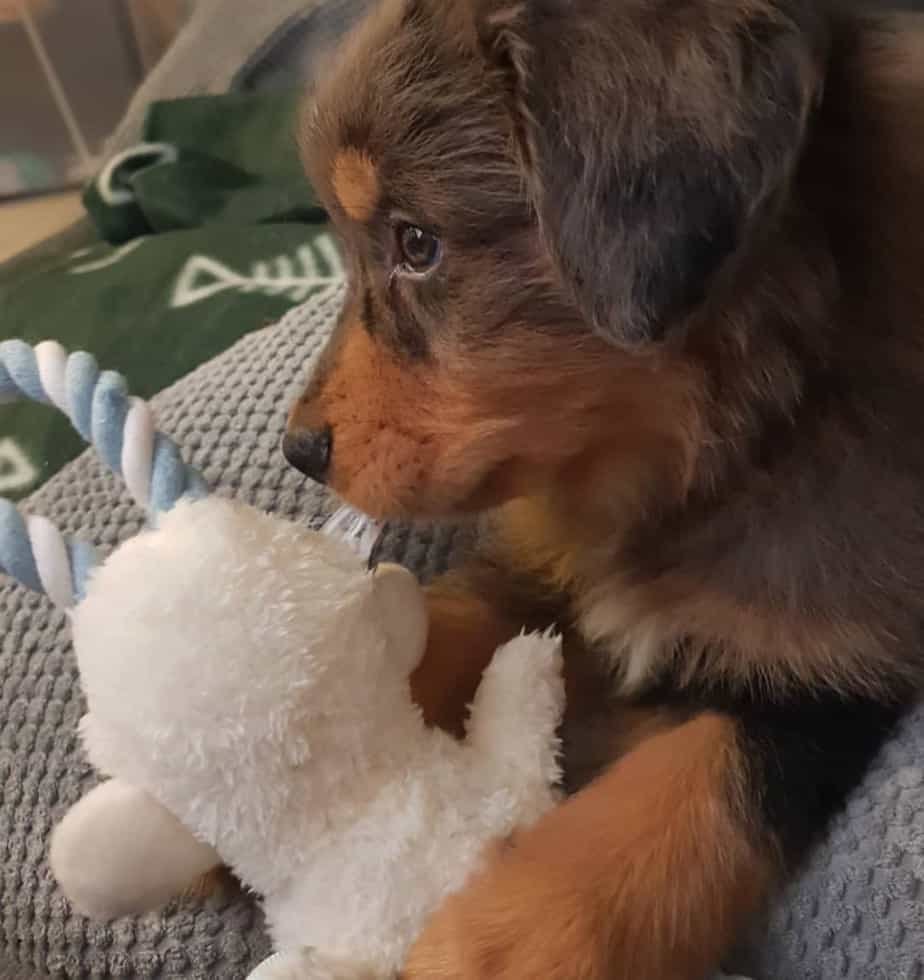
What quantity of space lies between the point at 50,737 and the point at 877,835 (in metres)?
0.81

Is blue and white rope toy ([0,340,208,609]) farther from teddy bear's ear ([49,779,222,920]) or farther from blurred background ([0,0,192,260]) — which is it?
blurred background ([0,0,192,260])

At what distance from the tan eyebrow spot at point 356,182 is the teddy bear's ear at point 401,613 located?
308mm

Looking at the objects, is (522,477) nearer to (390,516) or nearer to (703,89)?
(390,516)

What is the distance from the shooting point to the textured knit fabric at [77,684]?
116 cm

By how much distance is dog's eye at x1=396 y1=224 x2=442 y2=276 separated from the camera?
3.46 feet

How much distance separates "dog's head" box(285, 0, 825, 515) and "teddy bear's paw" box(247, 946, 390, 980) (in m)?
0.36

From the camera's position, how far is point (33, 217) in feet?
12.0

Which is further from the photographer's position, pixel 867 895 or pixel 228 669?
pixel 867 895

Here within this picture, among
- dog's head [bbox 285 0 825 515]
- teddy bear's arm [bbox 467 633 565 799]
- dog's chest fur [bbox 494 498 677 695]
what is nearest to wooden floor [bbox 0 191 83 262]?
dog's chest fur [bbox 494 498 677 695]

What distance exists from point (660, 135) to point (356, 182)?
0.29 metres

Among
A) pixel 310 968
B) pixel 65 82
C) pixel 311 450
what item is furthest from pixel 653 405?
pixel 65 82

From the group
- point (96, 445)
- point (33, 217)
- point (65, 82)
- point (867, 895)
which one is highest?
point (96, 445)

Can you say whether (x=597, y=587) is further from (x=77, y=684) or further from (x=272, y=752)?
(x=77, y=684)

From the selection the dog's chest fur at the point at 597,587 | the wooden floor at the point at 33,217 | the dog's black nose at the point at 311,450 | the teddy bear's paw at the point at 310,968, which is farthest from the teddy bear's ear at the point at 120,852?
the wooden floor at the point at 33,217
